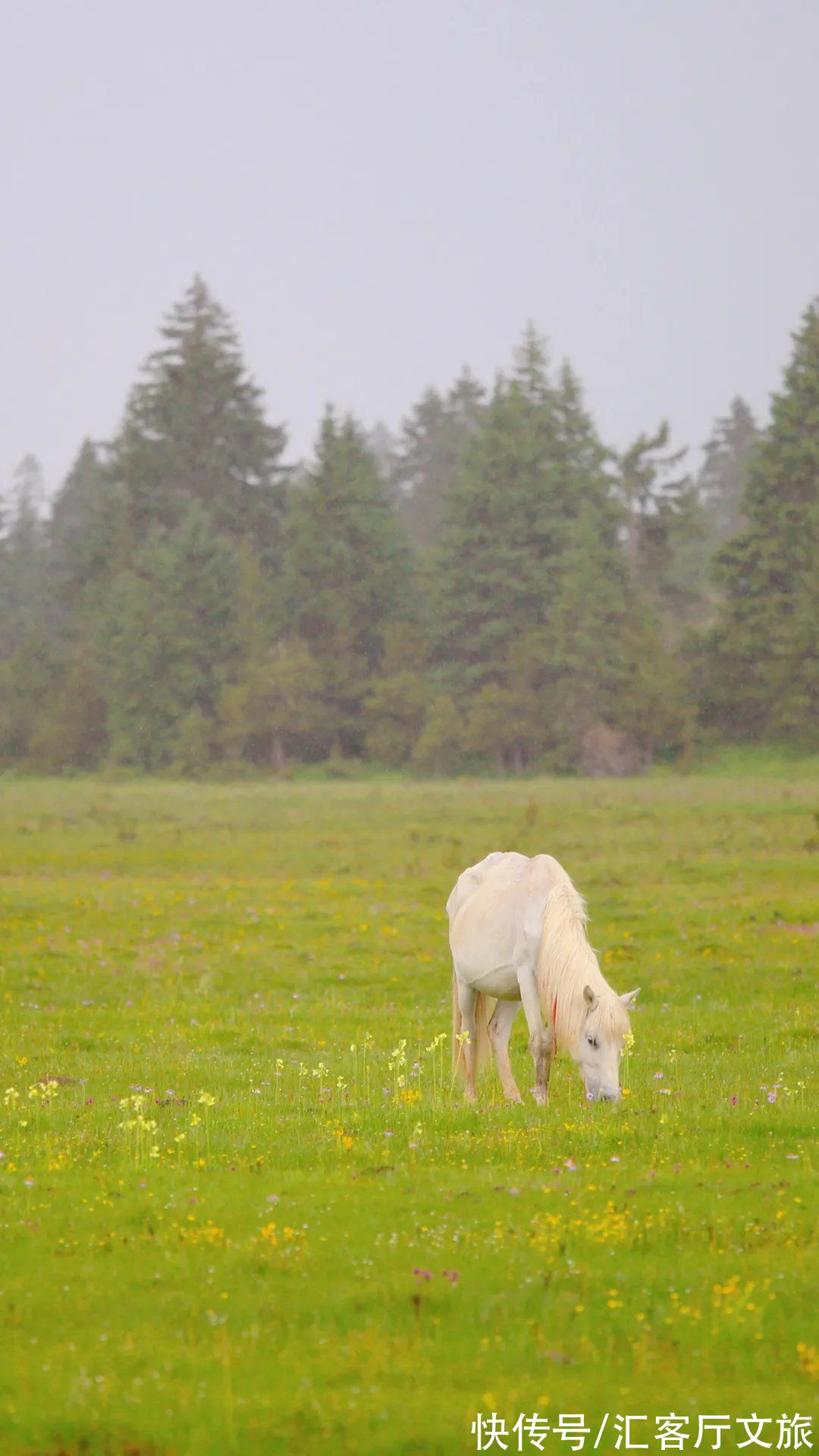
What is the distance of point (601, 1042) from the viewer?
11.8m

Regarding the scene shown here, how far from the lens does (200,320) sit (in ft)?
304

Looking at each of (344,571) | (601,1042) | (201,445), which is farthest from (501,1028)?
(201,445)

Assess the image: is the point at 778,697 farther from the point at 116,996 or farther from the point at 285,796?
the point at 116,996

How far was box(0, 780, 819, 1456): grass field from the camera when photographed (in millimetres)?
6793

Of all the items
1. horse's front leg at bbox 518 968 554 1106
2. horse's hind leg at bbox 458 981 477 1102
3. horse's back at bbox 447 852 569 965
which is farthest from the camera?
horse's hind leg at bbox 458 981 477 1102

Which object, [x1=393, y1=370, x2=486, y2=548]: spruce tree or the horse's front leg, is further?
[x1=393, y1=370, x2=486, y2=548]: spruce tree

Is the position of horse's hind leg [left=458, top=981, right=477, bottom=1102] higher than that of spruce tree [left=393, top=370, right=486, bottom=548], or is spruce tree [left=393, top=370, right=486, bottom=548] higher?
spruce tree [left=393, top=370, right=486, bottom=548]

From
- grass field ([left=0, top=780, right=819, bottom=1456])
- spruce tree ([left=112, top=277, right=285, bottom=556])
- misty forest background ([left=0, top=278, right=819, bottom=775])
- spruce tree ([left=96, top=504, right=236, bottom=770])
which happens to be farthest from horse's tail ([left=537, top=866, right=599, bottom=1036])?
spruce tree ([left=112, top=277, right=285, bottom=556])

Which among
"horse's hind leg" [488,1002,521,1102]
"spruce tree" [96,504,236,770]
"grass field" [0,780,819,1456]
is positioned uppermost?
"spruce tree" [96,504,236,770]

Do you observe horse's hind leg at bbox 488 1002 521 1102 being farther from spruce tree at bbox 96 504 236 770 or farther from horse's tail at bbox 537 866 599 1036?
spruce tree at bbox 96 504 236 770

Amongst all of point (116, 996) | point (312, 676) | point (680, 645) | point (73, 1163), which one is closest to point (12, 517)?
point (312, 676)

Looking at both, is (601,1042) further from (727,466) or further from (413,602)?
(727,466)

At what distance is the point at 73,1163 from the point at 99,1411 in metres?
4.00

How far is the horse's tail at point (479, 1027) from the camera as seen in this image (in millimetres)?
13914
